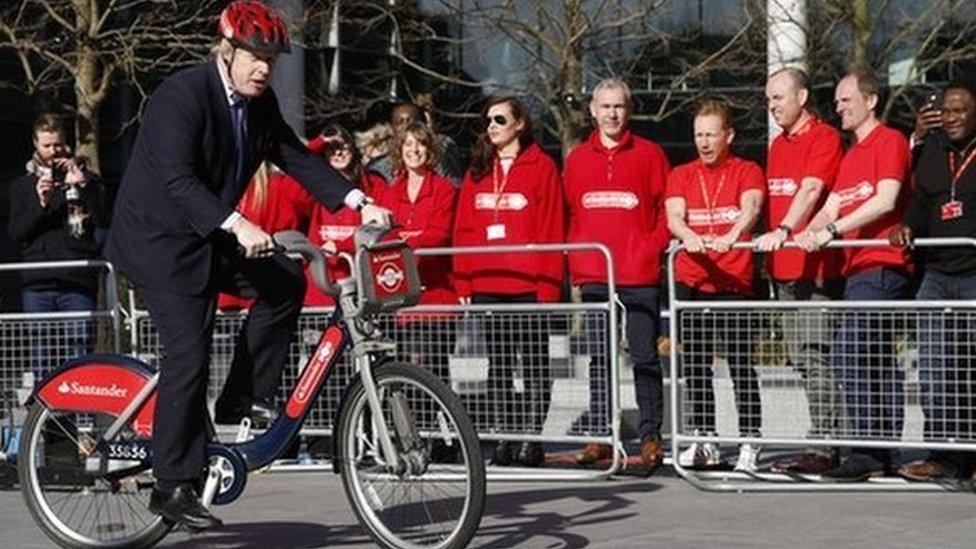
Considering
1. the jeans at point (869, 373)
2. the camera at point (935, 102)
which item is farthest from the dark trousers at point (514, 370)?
the camera at point (935, 102)

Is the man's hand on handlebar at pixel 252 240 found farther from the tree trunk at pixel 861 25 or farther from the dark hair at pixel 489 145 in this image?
the tree trunk at pixel 861 25

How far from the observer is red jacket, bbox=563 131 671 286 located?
36.8 feet

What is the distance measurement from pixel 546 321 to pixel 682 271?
731mm

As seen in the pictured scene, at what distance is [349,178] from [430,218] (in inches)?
19.3

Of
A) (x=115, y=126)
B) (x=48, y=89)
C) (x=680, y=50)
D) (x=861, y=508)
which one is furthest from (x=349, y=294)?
(x=115, y=126)

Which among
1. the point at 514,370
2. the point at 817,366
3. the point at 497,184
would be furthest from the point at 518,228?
the point at 817,366

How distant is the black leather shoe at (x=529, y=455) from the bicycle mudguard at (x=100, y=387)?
3.27 m

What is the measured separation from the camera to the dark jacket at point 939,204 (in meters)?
10.4

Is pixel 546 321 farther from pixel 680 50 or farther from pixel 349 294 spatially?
pixel 680 50

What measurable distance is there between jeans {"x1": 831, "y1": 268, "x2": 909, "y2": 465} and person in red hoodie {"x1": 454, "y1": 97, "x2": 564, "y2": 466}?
5.65 feet

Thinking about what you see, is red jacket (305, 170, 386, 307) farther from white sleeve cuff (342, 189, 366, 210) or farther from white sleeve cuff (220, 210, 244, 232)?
white sleeve cuff (220, 210, 244, 232)

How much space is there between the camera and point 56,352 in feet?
37.3

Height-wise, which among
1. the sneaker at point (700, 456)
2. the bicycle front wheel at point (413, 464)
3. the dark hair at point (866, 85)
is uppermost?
the dark hair at point (866, 85)

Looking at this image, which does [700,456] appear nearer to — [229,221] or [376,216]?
[376,216]
